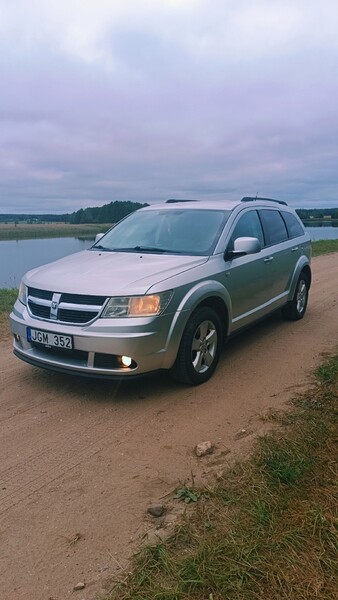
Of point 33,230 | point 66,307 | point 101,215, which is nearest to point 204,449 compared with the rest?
point 66,307

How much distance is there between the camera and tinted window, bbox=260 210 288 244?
6004 millimetres

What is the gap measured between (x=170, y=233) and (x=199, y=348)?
1.44m

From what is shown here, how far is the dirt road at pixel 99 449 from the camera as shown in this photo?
7.47 feet

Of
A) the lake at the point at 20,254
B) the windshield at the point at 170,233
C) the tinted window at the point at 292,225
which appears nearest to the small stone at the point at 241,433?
the windshield at the point at 170,233

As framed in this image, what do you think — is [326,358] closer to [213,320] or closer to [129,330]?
[213,320]

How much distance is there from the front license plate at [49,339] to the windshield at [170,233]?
57.0 inches

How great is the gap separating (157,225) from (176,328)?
A: 69.2 inches

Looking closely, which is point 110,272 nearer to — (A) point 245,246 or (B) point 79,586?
(A) point 245,246

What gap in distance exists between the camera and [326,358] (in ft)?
16.6

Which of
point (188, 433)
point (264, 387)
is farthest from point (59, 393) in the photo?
point (264, 387)

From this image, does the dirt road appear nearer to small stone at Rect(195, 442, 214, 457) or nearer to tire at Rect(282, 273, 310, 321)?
small stone at Rect(195, 442, 214, 457)

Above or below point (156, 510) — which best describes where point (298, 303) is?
above

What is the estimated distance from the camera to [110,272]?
4215 mm

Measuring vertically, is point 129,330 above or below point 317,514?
above
